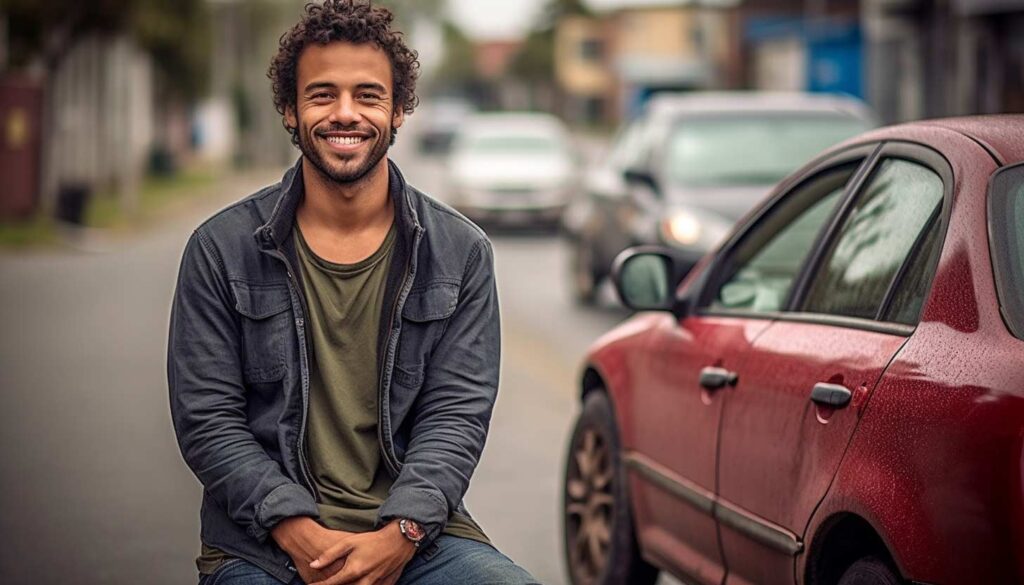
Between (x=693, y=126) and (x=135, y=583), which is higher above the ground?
(x=693, y=126)

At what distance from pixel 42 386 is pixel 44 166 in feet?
70.1

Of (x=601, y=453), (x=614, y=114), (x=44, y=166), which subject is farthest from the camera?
(x=614, y=114)

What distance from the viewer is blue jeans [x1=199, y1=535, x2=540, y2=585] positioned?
344cm

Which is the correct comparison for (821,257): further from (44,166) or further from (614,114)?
(614,114)

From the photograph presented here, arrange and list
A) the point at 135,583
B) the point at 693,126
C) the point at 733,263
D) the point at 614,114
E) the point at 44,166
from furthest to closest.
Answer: the point at 614,114 < the point at 44,166 < the point at 693,126 < the point at 135,583 < the point at 733,263

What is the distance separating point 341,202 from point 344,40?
315 millimetres

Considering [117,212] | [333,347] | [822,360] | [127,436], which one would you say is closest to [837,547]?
[822,360]

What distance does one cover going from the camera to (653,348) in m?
5.62

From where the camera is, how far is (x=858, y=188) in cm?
466

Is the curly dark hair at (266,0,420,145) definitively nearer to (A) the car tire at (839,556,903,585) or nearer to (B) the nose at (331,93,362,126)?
(B) the nose at (331,93,362,126)

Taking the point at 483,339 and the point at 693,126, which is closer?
the point at 483,339

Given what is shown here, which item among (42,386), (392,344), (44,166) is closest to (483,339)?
(392,344)

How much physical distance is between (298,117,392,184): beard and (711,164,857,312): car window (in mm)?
1595

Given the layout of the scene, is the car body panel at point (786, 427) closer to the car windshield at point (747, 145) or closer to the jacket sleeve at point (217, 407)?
the jacket sleeve at point (217, 407)
